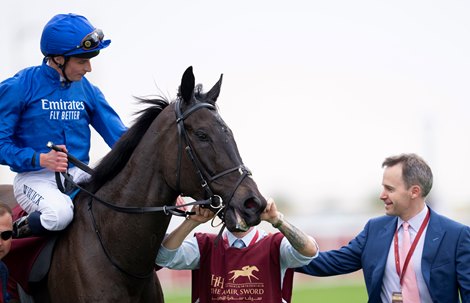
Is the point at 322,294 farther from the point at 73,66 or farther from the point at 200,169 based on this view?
the point at 200,169

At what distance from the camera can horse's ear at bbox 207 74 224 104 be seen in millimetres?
4484

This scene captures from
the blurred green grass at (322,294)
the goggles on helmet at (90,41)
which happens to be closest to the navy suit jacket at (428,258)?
the goggles on helmet at (90,41)

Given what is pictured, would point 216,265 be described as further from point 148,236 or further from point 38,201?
point 38,201

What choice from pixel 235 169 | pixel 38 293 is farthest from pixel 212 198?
pixel 38 293

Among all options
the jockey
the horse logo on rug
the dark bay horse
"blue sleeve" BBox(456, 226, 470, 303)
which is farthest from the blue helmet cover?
"blue sleeve" BBox(456, 226, 470, 303)

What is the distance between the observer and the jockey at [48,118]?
15.0 ft

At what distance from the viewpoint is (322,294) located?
15508mm

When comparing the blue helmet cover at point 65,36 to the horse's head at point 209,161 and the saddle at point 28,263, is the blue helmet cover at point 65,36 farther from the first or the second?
the saddle at point 28,263

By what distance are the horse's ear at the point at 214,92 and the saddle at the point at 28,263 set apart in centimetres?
127

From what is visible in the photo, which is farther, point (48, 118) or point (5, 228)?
point (48, 118)

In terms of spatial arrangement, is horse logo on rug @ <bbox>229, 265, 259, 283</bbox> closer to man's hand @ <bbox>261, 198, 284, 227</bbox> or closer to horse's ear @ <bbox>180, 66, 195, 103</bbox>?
man's hand @ <bbox>261, 198, 284, 227</bbox>

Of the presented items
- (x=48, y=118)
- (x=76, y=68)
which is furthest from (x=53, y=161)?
(x=76, y=68)

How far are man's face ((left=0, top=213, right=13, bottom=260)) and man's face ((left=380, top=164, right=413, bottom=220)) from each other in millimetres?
2299

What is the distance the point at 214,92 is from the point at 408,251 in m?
1.54
